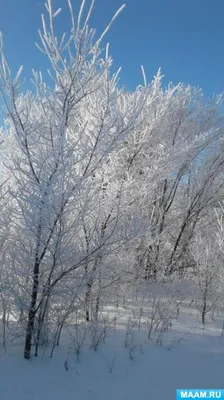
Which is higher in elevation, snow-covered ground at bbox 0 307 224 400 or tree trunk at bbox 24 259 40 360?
tree trunk at bbox 24 259 40 360

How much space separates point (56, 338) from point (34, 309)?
2.55 ft

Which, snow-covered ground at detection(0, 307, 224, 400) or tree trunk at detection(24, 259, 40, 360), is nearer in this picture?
snow-covered ground at detection(0, 307, 224, 400)

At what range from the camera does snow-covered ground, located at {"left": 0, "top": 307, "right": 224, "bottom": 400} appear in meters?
3.12

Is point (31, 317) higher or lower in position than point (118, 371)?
higher

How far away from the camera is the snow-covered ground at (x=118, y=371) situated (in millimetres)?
3121

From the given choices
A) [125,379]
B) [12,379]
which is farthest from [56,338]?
[125,379]

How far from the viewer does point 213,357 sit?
428 centimetres

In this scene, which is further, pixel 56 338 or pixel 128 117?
pixel 56 338

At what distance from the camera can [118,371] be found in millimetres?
3633

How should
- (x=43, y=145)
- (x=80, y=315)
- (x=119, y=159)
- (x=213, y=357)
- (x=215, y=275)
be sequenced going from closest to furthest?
(x=43, y=145)
(x=213, y=357)
(x=80, y=315)
(x=119, y=159)
(x=215, y=275)

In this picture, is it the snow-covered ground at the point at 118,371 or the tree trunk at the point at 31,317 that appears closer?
the snow-covered ground at the point at 118,371

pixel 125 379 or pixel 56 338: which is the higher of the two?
pixel 56 338

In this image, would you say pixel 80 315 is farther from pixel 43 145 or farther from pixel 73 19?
pixel 73 19

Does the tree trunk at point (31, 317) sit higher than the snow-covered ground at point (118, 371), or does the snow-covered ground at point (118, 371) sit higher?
the tree trunk at point (31, 317)
